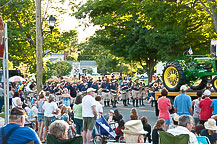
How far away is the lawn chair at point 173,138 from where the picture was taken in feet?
22.3

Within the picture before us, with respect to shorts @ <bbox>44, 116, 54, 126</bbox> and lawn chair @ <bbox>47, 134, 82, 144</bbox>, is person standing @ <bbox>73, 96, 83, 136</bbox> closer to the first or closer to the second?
shorts @ <bbox>44, 116, 54, 126</bbox>

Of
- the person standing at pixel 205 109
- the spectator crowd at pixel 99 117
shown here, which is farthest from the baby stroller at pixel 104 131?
the person standing at pixel 205 109

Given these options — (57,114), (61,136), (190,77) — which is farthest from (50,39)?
(61,136)

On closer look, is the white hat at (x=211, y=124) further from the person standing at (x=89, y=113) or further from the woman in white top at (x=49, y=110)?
the woman in white top at (x=49, y=110)

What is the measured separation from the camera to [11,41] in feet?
108

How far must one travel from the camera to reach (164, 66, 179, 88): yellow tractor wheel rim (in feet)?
56.9

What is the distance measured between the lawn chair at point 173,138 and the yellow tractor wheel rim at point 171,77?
10280mm

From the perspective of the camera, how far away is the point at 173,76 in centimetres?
1744

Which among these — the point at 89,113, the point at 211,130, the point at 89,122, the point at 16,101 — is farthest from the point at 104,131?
the point at 16,101

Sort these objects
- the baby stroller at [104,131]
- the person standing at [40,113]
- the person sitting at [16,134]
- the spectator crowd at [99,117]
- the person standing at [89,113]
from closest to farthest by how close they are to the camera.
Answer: the person sitting at [16,134], the spectator crowd at [99,117], the person standing at [89,113], the baby stroller at [104,131], the person standing at [40,113]

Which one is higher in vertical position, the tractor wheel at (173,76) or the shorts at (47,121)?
the tractor wheel at (173,76)

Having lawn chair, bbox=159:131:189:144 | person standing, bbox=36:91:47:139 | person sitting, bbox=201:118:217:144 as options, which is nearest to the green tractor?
person standing, bbox=36:91:47:139

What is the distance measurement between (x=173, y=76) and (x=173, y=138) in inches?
421

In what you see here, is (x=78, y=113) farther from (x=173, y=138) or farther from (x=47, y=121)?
(x=173, y=138)
